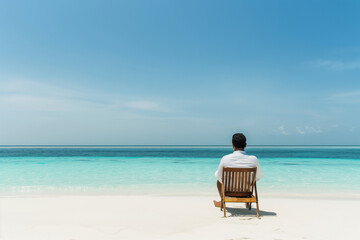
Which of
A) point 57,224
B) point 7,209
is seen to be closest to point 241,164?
point 57,224

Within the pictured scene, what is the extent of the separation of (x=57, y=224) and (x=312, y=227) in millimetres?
3800

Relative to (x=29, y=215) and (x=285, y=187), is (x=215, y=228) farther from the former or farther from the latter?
(x=285, y=187)

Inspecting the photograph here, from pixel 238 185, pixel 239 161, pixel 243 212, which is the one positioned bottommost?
pixel 243 212

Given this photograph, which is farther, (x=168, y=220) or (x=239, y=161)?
(x=239, y=161)

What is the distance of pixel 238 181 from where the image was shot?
4.58 metres

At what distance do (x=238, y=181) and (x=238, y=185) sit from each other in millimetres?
77

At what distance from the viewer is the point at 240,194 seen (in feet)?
15.2

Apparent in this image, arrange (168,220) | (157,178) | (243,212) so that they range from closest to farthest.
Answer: (168,220), (243,212), (157,178)

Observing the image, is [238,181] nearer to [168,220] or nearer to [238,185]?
[238,185]

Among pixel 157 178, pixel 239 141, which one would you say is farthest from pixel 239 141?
pixel 157 178

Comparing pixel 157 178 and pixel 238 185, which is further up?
pixel 238 185

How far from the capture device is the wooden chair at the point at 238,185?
4.49 metres

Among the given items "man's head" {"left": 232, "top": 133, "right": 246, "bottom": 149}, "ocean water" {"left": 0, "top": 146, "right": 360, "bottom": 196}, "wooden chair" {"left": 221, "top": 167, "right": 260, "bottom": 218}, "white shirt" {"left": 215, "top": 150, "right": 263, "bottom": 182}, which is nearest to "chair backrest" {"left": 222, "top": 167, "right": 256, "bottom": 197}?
"wooden chair" {"left": 221, "top": 167, "right": 260, "bottom": 218}

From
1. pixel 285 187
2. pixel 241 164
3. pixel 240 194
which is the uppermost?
pixel 241 164
